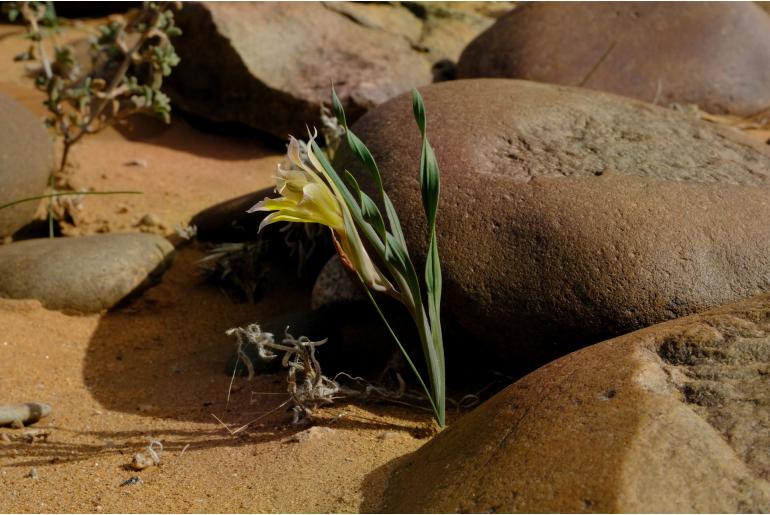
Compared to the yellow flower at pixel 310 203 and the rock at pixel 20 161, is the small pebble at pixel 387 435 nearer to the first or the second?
the yellow flower at pixel 310 203

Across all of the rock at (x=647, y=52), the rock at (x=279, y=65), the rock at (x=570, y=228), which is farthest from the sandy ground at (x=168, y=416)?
the rock at (x=647, y=52)

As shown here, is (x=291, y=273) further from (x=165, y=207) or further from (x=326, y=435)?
(x=326, y=435)

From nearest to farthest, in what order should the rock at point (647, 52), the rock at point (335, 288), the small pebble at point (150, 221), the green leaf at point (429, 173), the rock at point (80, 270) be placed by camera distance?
1. the green leaf at point (429, 173)
2. the rock at point (335, 288)
3. the rock at point (80, 270)
4. the small pebble at point (150, 221)
5. the rock at point (647, 52)

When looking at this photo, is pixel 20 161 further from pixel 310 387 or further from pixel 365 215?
pixel 365 215

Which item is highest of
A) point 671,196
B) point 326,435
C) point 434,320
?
point 671,196

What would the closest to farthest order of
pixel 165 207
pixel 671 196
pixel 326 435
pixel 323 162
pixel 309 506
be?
pixel 309 506, pixel 323 162, pixel 326 435, pixel 671 196, pixel 165 207

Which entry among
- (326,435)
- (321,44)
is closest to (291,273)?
(326,435)

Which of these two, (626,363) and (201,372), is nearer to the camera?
(626,363)
